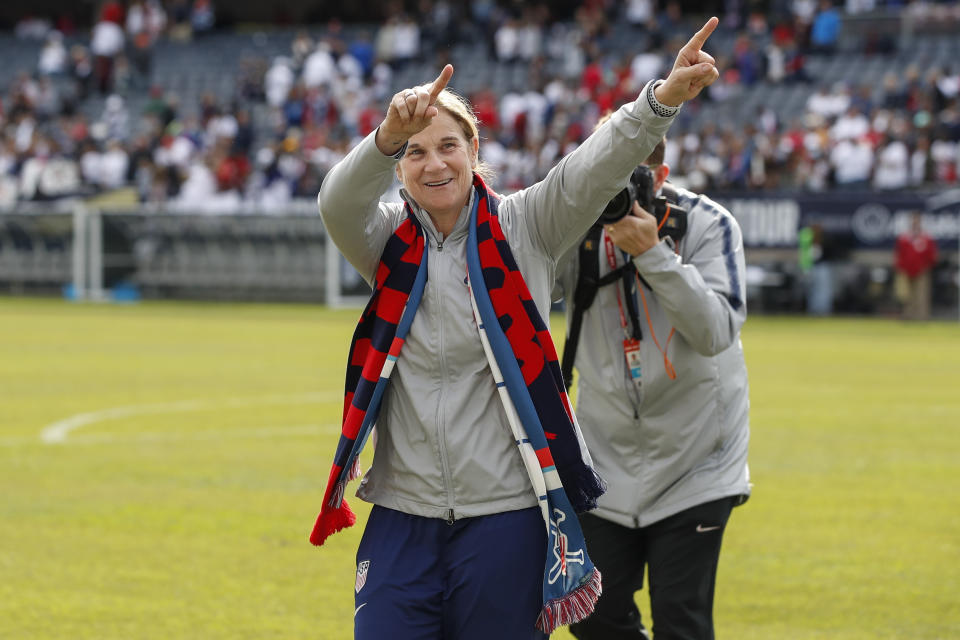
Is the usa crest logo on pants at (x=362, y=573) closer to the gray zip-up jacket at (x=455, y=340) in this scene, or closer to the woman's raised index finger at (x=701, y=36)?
the gray zip-up jacket at (x=455, y=340)

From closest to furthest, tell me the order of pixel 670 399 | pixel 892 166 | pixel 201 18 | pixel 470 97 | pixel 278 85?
pixel 670 399 < pixel 892 166 < pixel 470 97 < pixel 278 85 < pixel 201 18

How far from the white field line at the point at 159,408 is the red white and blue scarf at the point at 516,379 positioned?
8830 mm

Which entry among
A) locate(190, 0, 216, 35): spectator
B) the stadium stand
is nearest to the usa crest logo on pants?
the stadium stand

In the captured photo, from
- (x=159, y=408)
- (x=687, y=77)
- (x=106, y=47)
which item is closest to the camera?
(x=687, y=77)

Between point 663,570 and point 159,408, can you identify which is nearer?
point 663,570

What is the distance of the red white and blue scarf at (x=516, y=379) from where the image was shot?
3.79 metres

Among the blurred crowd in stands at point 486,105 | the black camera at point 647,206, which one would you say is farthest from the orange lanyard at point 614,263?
the blurred crowd in stands at point 486,105

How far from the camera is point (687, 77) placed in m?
3.63

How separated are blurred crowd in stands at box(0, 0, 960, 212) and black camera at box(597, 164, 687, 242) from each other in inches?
862

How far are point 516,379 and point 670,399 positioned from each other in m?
1.30

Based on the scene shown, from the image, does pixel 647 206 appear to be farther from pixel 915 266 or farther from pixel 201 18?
pixel 201 18

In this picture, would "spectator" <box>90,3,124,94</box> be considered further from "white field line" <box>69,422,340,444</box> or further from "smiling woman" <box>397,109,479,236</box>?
"smiling woman" <box>397,109,479,236</box>

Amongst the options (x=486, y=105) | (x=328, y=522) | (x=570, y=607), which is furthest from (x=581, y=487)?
(x=486, y=105)

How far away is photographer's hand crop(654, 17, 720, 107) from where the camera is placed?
11.9ft
